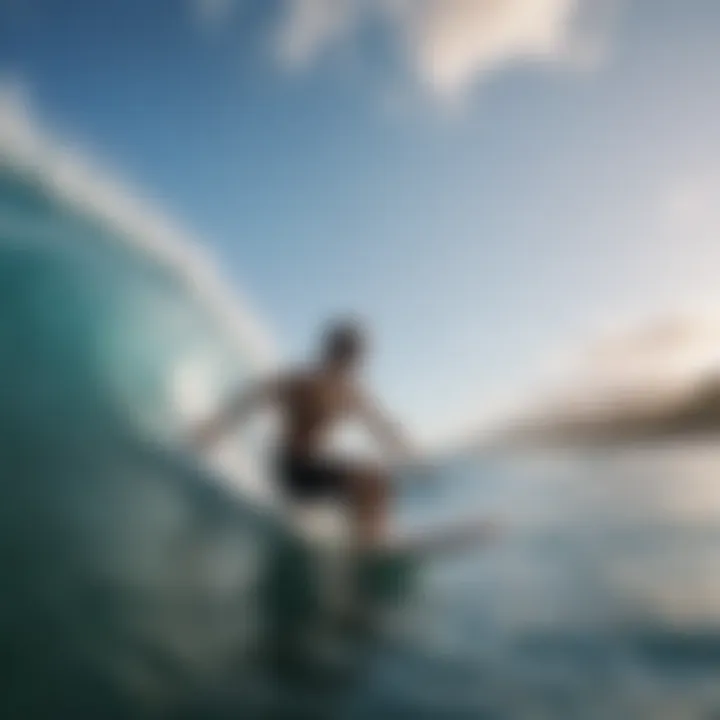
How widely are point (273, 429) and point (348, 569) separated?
15.3 inches

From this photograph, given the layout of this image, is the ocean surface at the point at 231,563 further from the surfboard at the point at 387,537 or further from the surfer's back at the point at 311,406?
the surfer's back at the point at 311,406

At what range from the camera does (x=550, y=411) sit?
9.16 feet

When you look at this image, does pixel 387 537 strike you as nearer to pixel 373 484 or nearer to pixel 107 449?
pixel 373 484

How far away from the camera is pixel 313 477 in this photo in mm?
2582

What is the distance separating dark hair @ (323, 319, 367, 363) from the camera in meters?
2.54

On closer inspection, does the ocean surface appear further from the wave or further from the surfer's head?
the surfer's head

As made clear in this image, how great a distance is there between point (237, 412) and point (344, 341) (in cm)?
31

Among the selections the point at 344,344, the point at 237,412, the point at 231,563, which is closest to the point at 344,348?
the point at 344,344

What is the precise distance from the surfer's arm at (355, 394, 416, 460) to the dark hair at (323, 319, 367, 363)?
0.11m

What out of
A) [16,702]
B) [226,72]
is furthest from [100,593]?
[226,72]

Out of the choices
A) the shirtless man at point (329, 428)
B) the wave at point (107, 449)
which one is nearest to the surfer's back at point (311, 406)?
the shirtless man at point (329, 428)

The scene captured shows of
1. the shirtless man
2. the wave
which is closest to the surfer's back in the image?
the shirtless man

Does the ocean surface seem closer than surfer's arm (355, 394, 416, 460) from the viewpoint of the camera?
Yes

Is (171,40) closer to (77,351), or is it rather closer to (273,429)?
(77,351)
